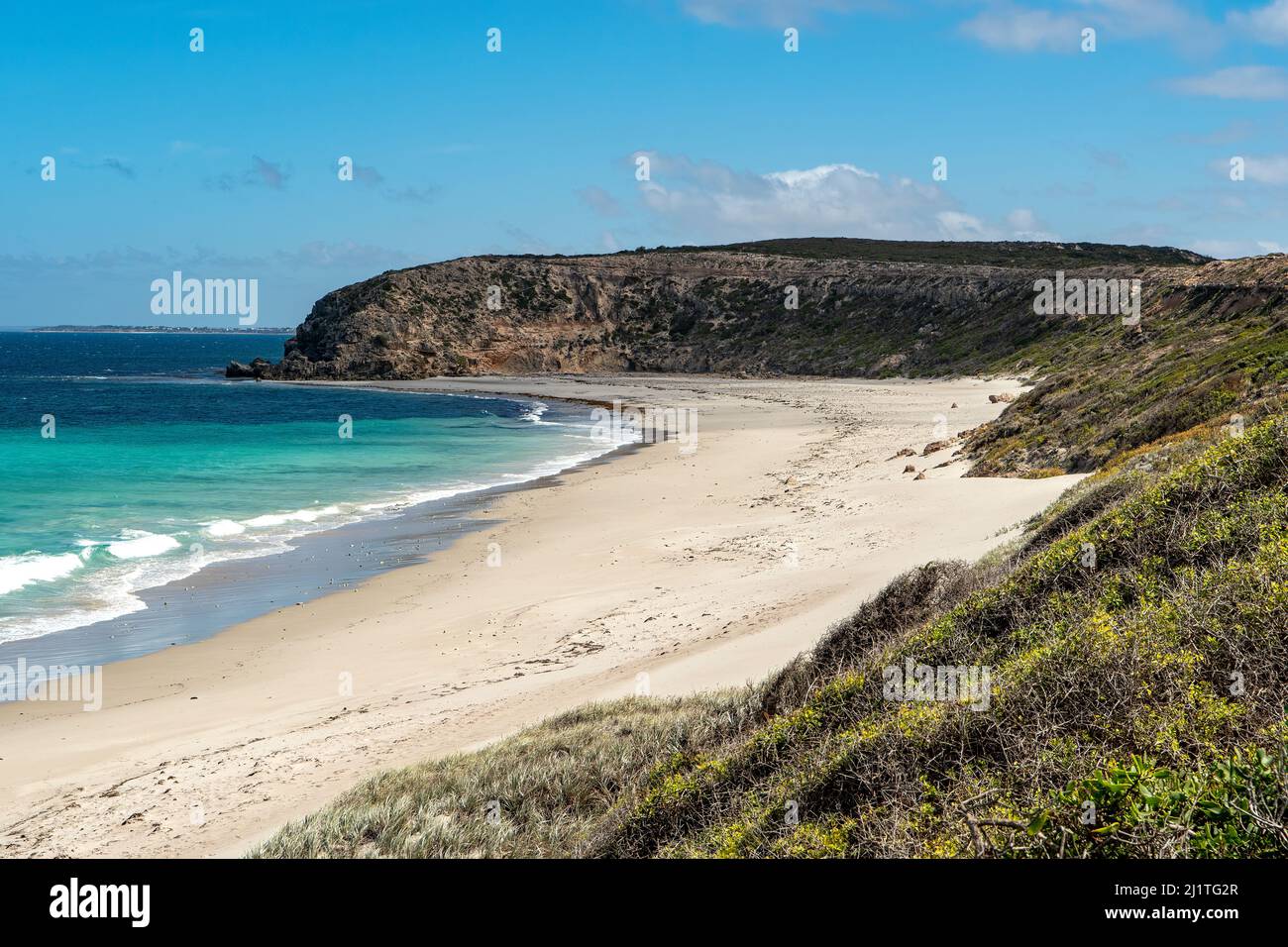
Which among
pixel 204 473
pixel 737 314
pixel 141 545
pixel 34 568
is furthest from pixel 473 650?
pixel 737 314

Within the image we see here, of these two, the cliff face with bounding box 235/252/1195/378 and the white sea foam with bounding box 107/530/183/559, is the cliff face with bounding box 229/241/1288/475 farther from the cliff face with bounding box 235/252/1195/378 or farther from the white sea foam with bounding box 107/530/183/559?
the white sea foam with bounding box 107/530/183/559

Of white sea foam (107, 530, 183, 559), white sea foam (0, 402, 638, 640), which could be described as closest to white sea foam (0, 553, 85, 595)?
white sea foam (0, 402, 638, 640)

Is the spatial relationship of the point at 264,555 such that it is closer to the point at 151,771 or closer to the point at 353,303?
the point at 151,771

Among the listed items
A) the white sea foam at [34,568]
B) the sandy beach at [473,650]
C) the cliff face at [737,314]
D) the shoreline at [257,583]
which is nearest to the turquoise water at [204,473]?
the white sea foam at [34,568]

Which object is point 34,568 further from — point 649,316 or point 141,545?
point 649,316

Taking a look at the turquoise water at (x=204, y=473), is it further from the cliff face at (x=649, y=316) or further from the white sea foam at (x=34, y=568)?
the cliff face at (x=649, y=316)
